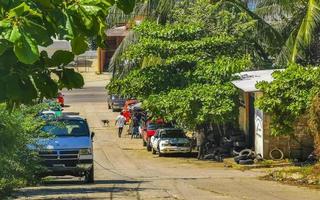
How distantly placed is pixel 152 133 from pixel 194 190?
72.6 feet

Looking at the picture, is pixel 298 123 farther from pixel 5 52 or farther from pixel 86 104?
pixel 86 104

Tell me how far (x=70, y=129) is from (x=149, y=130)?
20.7 m

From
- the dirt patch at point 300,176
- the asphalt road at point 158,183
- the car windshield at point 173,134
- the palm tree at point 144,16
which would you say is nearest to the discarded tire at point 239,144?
the asphalt road at point 158,183

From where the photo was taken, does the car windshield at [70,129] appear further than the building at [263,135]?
No

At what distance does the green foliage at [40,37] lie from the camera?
12.3 ft

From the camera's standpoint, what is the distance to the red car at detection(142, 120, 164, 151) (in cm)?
4210

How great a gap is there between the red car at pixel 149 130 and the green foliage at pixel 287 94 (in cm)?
1435

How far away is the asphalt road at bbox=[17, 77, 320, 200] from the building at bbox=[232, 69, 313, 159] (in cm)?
233

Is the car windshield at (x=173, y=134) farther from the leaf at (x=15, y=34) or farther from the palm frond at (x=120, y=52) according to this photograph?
the leaf at (x=15, y=34)

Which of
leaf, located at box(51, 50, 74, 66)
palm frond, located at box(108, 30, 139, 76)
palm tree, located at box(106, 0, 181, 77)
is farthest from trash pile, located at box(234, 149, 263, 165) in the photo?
leaf, located at box(51, 50, 74, 66)

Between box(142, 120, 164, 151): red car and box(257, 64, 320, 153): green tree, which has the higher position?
box(257, 64, 320, 153): green tree

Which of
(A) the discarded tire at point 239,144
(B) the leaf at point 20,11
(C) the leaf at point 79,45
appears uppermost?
(B) the leaf at point 20,11

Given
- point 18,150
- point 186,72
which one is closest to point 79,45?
point 18,150

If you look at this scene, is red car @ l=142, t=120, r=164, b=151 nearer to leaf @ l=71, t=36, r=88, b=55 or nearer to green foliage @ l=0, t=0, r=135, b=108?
green foliage @ l=0, t=0, r=135, b=108
